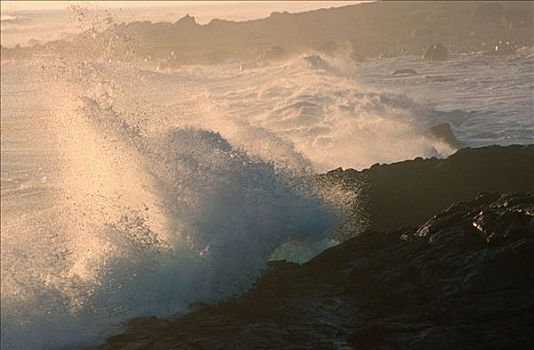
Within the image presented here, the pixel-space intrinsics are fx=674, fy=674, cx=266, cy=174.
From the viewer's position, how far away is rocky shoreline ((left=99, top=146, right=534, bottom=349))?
788 centimetres

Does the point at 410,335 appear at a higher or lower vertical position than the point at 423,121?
lower

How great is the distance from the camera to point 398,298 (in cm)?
889

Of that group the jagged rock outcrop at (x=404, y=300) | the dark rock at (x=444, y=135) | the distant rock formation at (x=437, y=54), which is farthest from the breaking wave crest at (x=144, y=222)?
the distant rock formation at (x=437, y=54)

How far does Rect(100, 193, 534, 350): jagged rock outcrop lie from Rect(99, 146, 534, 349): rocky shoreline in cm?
1

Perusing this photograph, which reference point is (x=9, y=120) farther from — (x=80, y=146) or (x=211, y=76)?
(x=211, y=76)

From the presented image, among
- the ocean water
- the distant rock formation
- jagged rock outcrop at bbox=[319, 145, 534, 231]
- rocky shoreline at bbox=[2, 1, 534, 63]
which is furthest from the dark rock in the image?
rocky shoreline at bbox=[2, 1, 534, 63]

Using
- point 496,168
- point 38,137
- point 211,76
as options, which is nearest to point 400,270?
point 496,168

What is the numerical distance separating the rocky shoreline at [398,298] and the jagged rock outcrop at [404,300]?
0.05 ft

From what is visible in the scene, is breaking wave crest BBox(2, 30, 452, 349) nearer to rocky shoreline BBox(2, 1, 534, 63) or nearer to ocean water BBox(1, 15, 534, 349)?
ocean water BBox(1, 15, 534, 349)

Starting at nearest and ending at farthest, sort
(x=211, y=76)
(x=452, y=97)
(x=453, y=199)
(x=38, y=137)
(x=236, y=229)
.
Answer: (x=236, y=229) < (x=453, y=199) < (x=38, y=137) < (x=452, y=97) < (x=211, y=76)

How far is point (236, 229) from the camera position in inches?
483

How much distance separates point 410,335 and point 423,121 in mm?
21404

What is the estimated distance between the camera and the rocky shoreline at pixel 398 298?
25.8 feet

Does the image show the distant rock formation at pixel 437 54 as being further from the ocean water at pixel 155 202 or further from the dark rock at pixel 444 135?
the dark rock at pixel 444 135
